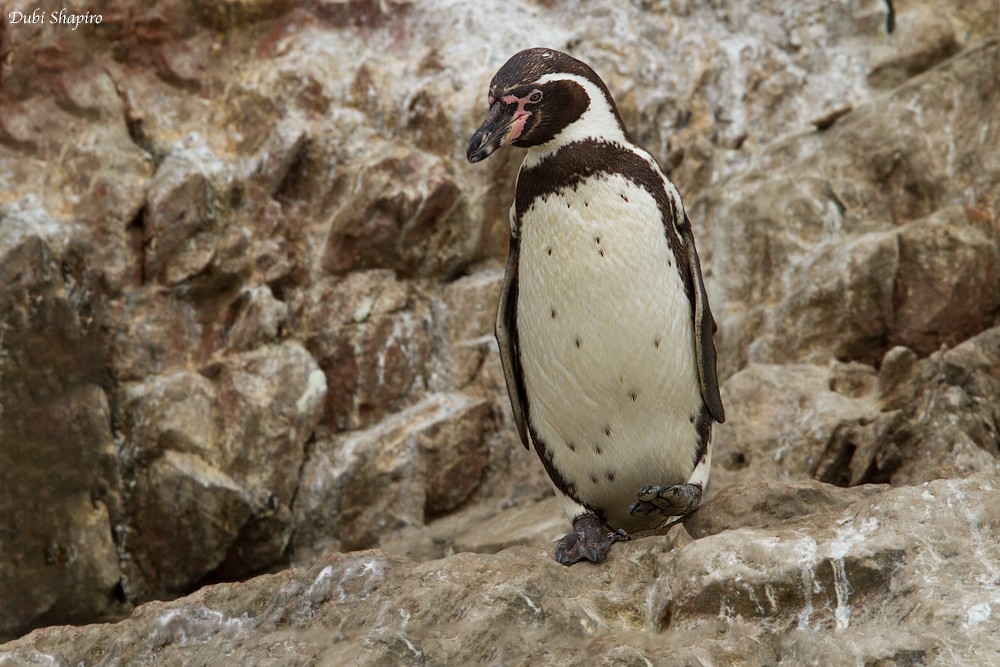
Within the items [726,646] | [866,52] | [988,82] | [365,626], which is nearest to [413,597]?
[365,626]

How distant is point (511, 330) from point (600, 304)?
56 centimetres

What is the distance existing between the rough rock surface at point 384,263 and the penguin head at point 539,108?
94.7 inches

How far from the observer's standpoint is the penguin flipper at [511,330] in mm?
4238

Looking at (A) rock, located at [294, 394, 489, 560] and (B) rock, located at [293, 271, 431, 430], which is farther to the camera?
(B) rock, located at [293, 271, 431, 430]

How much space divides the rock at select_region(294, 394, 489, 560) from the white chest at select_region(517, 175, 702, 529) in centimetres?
270

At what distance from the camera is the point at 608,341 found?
3902 millimetres

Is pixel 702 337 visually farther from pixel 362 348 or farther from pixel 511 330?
pixel 362 348

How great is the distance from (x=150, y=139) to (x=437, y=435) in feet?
8.70

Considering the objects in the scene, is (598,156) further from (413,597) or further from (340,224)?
(340,224)

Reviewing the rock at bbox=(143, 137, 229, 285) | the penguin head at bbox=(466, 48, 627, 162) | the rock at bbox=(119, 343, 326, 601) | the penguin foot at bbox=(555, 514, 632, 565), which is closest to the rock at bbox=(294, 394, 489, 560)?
the rock at bbox=(119, 343, 326, 601)

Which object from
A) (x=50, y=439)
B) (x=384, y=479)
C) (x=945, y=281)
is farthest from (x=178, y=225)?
(x=945, y=281)

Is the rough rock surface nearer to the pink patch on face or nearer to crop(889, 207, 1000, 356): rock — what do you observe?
crop(889, 207, 1000, 356): rock

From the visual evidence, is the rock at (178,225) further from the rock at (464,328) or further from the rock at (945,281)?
the rock at (945,281)

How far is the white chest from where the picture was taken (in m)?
3.86
